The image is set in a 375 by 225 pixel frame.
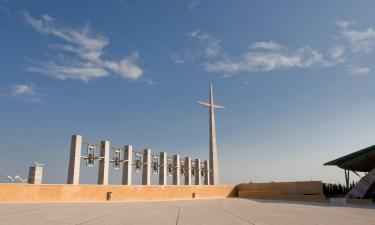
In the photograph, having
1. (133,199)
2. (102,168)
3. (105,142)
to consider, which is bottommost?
(133,199)

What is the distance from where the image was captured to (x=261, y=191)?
3175 cm

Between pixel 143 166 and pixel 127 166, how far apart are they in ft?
13.9

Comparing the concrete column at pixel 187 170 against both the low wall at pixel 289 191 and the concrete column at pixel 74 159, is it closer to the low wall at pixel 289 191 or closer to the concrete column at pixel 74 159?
the low wall at pixel 289 191

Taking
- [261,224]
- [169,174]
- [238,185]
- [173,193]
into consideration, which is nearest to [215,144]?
[169,174]

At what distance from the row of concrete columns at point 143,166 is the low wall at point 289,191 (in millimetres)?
16083

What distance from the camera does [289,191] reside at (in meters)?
30.3

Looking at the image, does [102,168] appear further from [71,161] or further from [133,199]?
[133,199]

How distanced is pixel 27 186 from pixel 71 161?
15916 millimetres

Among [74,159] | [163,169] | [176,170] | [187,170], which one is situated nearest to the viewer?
[74,159]

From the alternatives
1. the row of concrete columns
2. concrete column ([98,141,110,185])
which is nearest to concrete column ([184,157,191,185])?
the row of concrete columns

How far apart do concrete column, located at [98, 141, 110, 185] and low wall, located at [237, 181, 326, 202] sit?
630 inches

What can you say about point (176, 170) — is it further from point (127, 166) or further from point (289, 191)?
point (289, 191)

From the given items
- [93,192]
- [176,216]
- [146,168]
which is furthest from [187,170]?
[176,216]

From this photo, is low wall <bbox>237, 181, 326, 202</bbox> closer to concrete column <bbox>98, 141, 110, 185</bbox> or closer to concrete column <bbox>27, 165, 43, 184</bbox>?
concrete column <bbox>98, 141, 110, 185</bbox>
